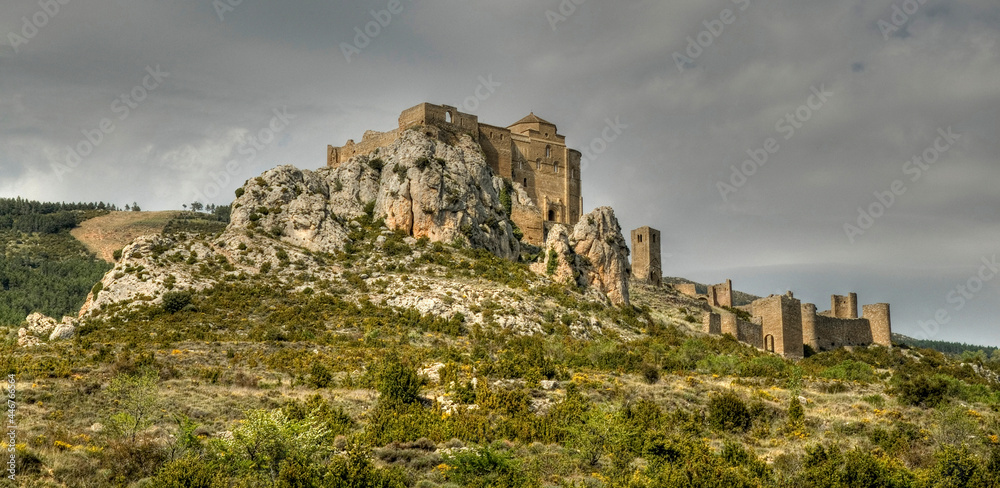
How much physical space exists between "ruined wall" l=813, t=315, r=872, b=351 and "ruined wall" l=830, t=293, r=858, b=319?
2.76 metres

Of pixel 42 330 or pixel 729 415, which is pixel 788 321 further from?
pixel 42 330

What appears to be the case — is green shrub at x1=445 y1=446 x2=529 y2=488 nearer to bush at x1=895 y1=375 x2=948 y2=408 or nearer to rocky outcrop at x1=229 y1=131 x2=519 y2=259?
bush at x1=895 y1=375 x2=948 y2=408

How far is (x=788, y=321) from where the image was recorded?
1881 inches

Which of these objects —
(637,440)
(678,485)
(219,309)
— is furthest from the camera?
(219,309)

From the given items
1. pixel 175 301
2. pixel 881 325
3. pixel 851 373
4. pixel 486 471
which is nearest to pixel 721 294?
pixel 881 325

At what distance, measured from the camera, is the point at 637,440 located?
19.2 meters

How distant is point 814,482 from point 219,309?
30.5 m

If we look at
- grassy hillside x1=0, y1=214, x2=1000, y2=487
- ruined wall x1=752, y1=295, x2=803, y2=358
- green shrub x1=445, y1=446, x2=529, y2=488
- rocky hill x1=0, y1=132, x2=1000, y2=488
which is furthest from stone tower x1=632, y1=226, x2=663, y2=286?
green shrub x1=445, y1=446, x2=529, y2=488

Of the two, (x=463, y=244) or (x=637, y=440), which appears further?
(x=463, y=244)

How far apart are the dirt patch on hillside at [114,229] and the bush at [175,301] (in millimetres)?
72678

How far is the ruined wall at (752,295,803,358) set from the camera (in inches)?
1854

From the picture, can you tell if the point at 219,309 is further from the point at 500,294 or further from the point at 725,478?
the point at 725,478

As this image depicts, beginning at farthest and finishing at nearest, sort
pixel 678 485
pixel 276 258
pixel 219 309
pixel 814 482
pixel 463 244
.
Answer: pixel 463 244 → pixel 276 258 → pixel 219 309 → pixel 814 482 → pixel 678 485

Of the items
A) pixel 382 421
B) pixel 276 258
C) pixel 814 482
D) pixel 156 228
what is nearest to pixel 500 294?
pixel 276 258
